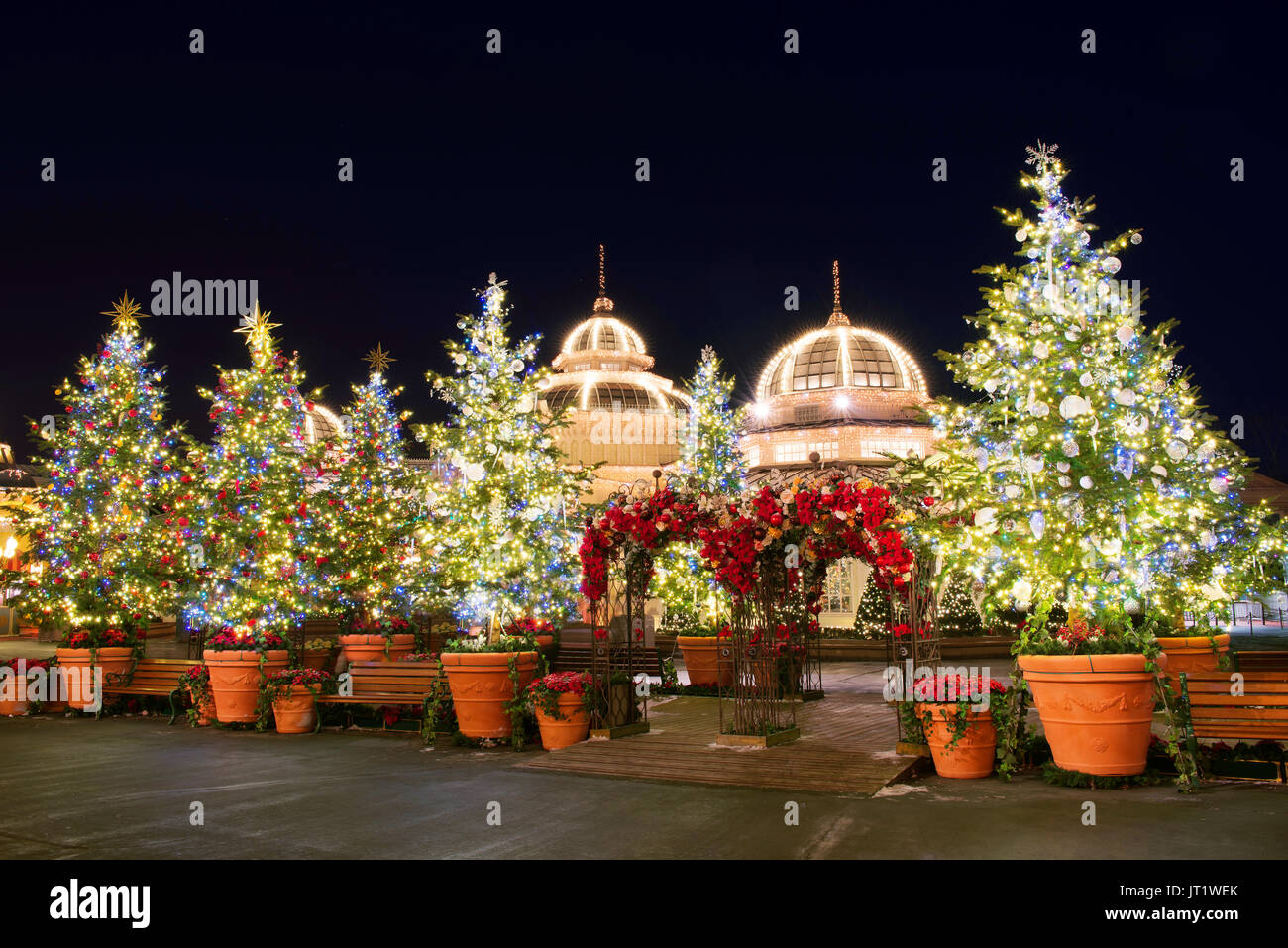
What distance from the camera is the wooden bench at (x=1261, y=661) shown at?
15.2m

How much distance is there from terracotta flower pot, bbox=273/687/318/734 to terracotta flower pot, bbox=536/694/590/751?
4.63 m

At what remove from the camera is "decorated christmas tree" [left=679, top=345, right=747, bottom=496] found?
92.9 ft

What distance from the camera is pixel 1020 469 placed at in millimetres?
10141

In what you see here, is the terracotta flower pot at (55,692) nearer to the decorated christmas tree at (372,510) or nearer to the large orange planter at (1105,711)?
the decorated christmas tree at (372,510)

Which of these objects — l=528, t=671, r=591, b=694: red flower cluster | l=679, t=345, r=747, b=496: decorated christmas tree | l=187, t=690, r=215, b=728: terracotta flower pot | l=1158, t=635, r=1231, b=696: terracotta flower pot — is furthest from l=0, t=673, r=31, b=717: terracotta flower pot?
l=1158, t=635, r=1231, b=696: terracotta flower pot

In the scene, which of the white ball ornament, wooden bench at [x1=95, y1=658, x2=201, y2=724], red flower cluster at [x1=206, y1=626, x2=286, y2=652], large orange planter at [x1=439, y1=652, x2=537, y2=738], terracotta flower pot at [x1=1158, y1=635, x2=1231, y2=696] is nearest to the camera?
the white ball ornament

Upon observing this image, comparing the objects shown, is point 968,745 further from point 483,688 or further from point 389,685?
point 389,685

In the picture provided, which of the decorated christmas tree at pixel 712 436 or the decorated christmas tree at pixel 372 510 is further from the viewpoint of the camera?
the decorated christmas tree at pixel 712 436

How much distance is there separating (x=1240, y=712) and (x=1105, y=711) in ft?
4.60

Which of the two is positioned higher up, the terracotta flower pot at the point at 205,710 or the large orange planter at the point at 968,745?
the large orange planter at the point at 968,745

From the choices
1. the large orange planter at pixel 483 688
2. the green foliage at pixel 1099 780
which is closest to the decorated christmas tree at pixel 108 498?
the large orange planter at pixel 483 688

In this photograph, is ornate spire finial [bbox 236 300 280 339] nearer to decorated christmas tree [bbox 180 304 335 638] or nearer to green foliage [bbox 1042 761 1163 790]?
decorated christmas tree [bbox 180 304 335 638]

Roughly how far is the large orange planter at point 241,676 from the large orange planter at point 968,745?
35.4ft

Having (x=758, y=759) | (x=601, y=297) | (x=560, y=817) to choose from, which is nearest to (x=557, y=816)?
(x=560, y=817)
